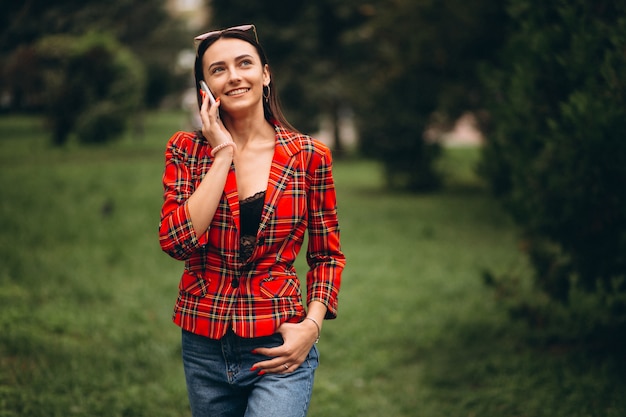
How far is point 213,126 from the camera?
7.67ft

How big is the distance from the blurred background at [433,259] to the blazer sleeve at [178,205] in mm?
2618

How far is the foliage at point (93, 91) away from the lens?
18498 mm

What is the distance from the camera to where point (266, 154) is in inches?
→ 99.3

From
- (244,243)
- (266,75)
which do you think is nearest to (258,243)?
(244,243)

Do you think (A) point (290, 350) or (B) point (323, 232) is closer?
(A) point (290, 350)

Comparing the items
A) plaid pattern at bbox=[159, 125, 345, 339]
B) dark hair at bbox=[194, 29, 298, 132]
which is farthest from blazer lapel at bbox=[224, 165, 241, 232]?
dark hair at bbox=[194, 29, 298, 132]

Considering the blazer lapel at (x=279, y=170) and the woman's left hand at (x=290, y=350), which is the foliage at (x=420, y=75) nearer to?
the blazer lapel at (x=279, y=170)

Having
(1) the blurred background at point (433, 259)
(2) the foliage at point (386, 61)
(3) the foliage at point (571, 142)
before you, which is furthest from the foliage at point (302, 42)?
(3) the foliage at point (571, 142)

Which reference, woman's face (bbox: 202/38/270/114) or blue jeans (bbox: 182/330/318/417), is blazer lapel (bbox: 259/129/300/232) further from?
blue jeans (bbox: 182/330/318/417)

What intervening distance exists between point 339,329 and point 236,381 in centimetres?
460

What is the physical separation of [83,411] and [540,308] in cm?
438

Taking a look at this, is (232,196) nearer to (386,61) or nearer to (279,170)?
(279,170)

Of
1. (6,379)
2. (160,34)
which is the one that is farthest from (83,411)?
(160,34)

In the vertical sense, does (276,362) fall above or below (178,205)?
below
